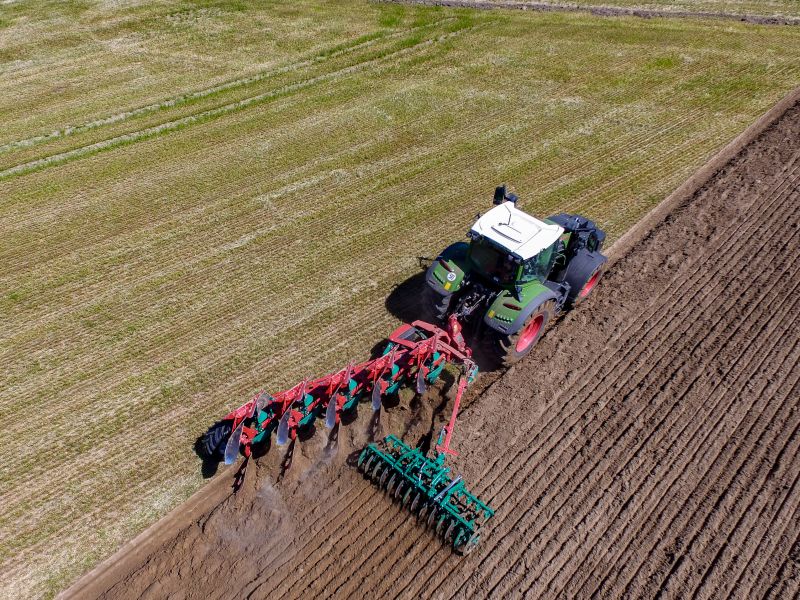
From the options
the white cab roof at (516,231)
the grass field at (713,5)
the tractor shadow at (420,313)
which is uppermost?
the grass field at (713,5)

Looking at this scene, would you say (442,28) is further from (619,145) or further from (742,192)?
(742,192)

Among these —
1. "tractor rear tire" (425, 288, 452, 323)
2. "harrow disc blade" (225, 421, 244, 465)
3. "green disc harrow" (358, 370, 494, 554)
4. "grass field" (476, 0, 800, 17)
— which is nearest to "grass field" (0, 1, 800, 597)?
"tractor rear tire" (425, 288, 452, 323)

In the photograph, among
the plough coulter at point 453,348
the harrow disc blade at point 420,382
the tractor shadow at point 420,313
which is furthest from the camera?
the tractor shadow at point 420,313

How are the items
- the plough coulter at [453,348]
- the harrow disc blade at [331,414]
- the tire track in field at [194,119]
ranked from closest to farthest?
1. the plough coulter at [453,348]
2. the harrow disc blade at [331,414]
3. the tire track in field at [194,119]

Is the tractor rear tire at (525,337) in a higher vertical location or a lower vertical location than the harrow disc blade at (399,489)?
higher

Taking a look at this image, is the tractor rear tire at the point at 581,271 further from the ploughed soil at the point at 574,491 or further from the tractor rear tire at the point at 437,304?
the tractor rear tire at the point at 437,304

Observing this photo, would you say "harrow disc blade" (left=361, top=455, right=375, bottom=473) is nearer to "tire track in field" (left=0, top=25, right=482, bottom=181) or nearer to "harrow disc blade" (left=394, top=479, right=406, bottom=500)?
"harrow disc blade" (left=394, top=479, right=406, bottom=500)

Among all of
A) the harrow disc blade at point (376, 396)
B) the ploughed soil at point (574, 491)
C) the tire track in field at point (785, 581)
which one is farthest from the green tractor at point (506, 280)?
the tire track in field at point (785, 581)
